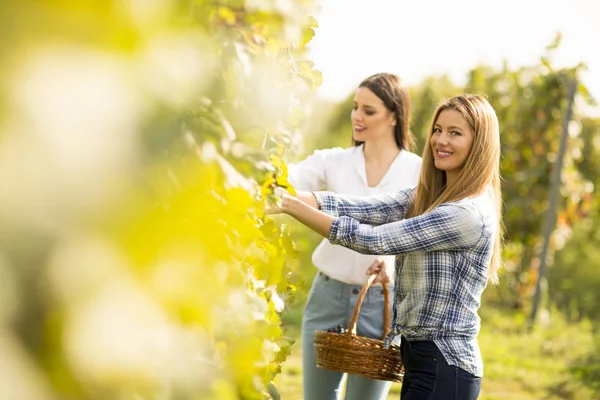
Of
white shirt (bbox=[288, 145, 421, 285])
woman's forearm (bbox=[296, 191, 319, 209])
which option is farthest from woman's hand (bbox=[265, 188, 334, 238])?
white shirt (bbox=[288, 145, 421, 285])

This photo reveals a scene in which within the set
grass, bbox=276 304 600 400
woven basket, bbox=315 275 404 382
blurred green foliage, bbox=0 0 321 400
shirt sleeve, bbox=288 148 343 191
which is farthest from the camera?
grass, bbox=276 304 600 400

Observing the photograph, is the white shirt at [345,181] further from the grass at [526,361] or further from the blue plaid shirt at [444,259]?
the grass at [526,361]

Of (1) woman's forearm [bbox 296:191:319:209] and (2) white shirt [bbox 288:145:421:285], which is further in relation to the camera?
(2) white shirt [bbox 288:145:421:285]

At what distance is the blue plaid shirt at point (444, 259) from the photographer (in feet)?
8.00

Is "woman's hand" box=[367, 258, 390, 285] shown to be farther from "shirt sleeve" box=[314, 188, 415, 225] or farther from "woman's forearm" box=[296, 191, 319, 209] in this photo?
"woman's forearm" box=[296, 191, 319, 209]

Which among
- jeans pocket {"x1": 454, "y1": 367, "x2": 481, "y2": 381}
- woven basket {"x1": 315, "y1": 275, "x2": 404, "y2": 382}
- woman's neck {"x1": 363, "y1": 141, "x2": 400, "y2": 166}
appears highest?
woman's neck {"x1": 363, "y1": 141, "x2": 400, "y2": 166}

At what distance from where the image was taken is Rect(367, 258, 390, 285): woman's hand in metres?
3.10

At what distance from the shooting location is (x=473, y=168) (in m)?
2.57

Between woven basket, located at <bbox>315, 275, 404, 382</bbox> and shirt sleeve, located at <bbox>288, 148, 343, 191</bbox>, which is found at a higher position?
shirt sleeve, located at <bbox>288, 148, 343, 191</bbox>

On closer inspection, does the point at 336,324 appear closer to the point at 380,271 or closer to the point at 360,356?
the point at 380,271

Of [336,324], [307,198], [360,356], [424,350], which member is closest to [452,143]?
[307,198]

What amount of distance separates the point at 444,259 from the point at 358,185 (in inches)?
38.5

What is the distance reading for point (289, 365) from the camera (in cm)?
658

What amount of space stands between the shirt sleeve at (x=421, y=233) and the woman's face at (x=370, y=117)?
108 centimetres
